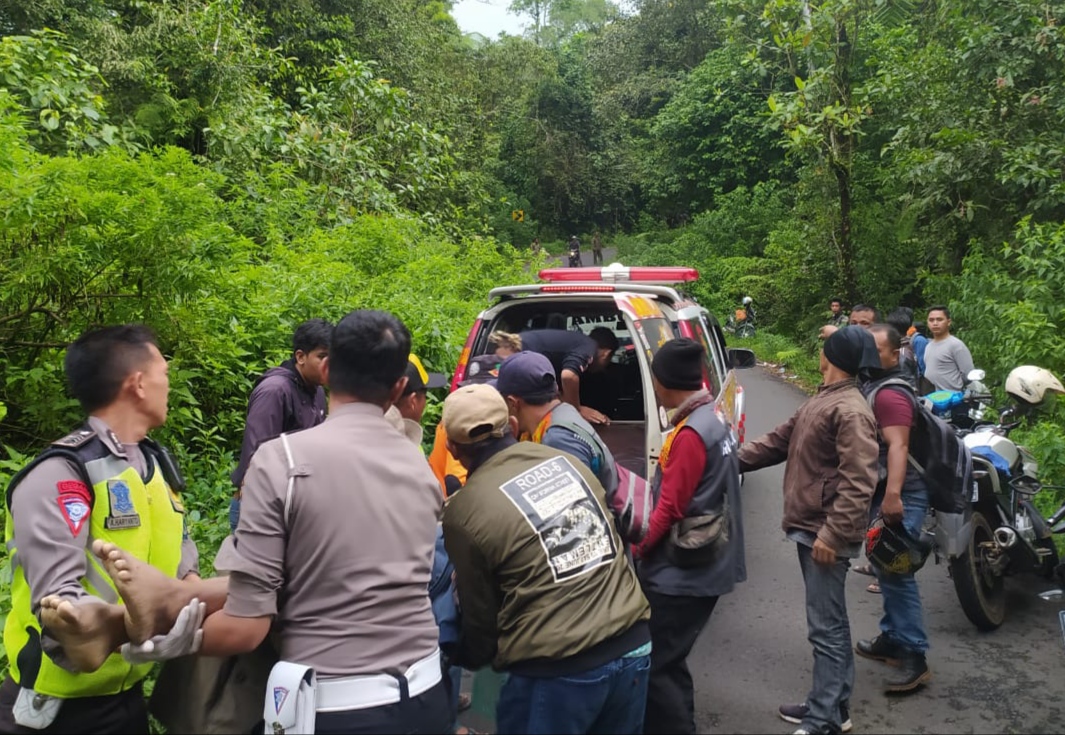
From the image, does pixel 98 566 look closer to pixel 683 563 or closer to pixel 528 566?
pixel 528 566

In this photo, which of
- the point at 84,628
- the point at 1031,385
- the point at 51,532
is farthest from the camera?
the point at 1031,385

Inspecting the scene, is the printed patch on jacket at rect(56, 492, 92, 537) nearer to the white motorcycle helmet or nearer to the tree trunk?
the white motorcycle helmet

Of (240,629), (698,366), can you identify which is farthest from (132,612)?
(698,366)

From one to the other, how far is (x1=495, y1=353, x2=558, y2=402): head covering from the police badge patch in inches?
55.0

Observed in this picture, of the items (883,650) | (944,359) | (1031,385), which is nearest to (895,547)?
(883,650)

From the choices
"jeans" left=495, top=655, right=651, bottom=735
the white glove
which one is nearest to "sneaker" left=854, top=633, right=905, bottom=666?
"jeans" left=495, top=655, right=651, bottom=735

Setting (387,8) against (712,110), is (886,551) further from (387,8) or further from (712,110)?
(712,110)

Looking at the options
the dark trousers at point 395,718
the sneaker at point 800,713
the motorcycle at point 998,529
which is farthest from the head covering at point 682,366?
the motorcycle at point 998,529

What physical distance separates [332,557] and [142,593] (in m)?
0.44

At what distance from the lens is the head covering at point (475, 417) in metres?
2.71

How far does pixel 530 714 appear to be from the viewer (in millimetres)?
2566

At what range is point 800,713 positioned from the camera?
415cm

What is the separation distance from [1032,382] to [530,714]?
466cm

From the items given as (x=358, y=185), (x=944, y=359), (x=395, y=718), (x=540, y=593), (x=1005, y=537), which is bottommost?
(x=1005, y=537)
